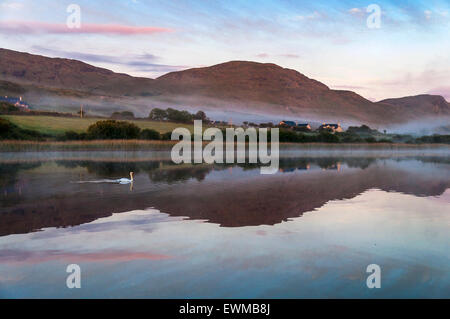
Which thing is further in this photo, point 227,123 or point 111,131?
point 227,123

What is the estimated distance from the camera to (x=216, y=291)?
5.62 metres

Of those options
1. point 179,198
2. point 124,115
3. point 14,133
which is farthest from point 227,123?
point 179,198

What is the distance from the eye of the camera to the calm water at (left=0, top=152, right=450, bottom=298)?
5840 mm

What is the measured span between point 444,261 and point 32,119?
68.2 m

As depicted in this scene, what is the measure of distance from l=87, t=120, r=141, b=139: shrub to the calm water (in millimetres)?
43369

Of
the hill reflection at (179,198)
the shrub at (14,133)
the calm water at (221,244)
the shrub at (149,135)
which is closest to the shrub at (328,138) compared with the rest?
the shrub at (149,135)

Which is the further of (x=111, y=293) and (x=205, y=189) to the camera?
(x=205, y=189)

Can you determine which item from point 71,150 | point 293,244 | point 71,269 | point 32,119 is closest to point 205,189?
point 293,244

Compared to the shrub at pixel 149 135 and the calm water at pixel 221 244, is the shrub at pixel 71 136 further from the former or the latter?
the calm water at pixel 221 244

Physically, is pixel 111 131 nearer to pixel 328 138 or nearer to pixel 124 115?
pixel 328 138

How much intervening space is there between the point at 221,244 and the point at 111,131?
2094 inches

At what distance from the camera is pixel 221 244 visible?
7.97m
